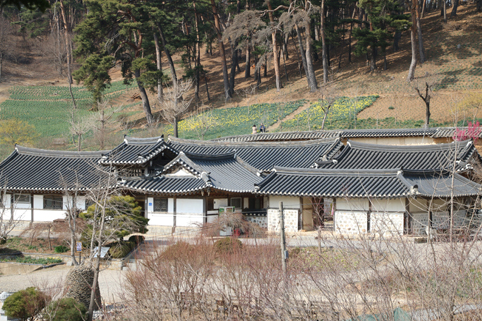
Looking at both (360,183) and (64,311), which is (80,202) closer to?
(360,183)

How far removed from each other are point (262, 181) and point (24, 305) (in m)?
13.7

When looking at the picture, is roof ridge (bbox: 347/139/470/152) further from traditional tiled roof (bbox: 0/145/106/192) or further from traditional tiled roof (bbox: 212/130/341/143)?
traditional tiled roof (bbox: 0/145/106/192)

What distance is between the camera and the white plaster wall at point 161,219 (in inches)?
952

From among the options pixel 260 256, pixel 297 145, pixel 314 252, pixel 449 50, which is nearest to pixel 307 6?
pixel 449 50

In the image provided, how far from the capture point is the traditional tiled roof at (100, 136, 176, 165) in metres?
24.9

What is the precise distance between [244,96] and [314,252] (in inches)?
1544

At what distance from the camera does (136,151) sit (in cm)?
2619

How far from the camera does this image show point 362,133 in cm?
3431

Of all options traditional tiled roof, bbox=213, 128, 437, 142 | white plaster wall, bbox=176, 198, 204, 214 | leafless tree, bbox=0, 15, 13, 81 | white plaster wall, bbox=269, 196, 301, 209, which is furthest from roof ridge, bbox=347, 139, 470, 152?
leafless tree, bbox=0, 15, 13, 81

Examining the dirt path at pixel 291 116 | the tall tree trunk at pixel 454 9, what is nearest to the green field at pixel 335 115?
the dirt path at pixel 291 116

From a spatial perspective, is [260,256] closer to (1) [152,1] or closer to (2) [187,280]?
(2) [187,280]

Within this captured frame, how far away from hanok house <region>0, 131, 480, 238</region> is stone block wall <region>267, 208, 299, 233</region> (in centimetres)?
5

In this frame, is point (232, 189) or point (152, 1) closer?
point (232, 189)

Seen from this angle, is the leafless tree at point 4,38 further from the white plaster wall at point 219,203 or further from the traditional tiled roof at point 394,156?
the traditional tiled roof at point 394,156
